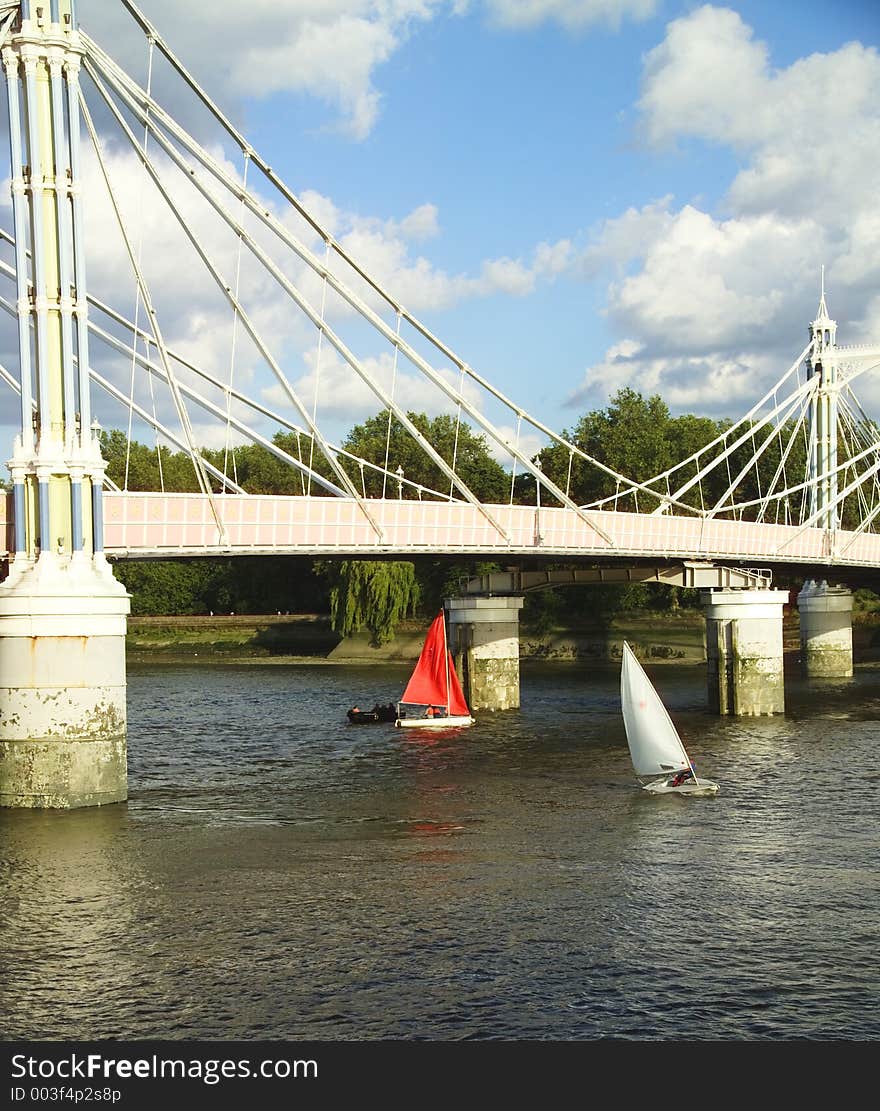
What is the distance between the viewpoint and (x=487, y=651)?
227ft

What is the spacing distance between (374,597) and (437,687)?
1770 inches

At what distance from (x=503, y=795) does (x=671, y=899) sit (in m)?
13.4

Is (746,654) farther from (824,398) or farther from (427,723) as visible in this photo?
(824,398)

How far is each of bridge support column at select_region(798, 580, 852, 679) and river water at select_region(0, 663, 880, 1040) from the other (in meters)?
41.6

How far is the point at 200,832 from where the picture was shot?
35.5 meters

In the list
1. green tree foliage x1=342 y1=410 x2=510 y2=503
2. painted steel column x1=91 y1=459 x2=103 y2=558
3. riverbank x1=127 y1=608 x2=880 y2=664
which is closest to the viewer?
painted steel column x1=91 y1=459 x2=103 y2=558

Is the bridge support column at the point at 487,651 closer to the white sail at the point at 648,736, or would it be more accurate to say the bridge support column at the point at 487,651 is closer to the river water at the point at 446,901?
the river water at the point at 446,901

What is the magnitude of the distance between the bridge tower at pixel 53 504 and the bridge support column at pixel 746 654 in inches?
1358

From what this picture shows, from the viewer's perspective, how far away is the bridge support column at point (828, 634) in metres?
91.6

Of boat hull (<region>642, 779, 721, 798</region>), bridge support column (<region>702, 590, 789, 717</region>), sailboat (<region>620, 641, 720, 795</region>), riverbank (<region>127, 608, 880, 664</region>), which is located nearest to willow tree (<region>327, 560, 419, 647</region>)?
riverbank (<region>127, 608, 880, 664</region>)

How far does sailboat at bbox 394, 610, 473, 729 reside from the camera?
6109cm

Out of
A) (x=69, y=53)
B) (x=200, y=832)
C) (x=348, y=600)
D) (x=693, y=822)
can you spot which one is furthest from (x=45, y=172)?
(x=348, y=600)

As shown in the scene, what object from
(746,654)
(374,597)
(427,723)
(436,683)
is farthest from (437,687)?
(374,597)

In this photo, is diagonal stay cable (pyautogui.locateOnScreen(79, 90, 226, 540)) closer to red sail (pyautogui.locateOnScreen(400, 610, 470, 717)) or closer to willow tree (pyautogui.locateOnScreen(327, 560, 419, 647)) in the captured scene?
red sail (pyautogui.locateOnScreen(400, 610, 470, 717))
